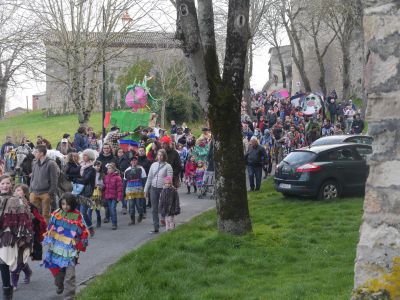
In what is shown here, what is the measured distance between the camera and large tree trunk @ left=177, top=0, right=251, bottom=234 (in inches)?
422

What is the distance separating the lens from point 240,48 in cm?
1073

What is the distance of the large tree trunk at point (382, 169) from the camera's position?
4281mm

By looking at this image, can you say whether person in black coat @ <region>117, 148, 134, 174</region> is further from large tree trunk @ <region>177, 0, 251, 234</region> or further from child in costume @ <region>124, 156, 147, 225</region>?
large tree trunk @ <region>177, 0, 251, 234</region>

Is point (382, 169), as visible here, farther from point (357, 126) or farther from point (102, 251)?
point (357, 126)

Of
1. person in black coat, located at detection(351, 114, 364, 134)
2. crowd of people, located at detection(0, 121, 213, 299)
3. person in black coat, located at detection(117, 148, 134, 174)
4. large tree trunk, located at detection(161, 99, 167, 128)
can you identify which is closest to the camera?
crowd of people, located at detection(0, 121, 213, 299)

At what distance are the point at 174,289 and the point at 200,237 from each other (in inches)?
121

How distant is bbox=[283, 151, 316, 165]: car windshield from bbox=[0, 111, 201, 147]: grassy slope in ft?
65.8

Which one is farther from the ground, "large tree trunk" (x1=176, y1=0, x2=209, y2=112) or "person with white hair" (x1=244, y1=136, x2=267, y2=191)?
"large tree trunk" (x1=176, y1=0, x2=209, y2=112)

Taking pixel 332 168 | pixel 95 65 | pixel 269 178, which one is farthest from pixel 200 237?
pixel 95 65

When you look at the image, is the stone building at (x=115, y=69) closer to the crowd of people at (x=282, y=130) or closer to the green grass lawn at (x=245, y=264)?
the crowd of people at (x=282, y=130)

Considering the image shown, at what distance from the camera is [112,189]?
44.2 feet

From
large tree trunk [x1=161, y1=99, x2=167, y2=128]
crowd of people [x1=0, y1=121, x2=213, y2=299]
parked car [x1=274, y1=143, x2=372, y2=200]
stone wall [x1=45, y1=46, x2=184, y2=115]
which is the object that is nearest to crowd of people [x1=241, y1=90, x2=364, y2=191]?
crowd of people [x1=0, y1=121, x2=213, y2=299]

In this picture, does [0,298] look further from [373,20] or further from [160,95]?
[160,95]

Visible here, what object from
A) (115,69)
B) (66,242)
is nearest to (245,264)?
(66,242)
